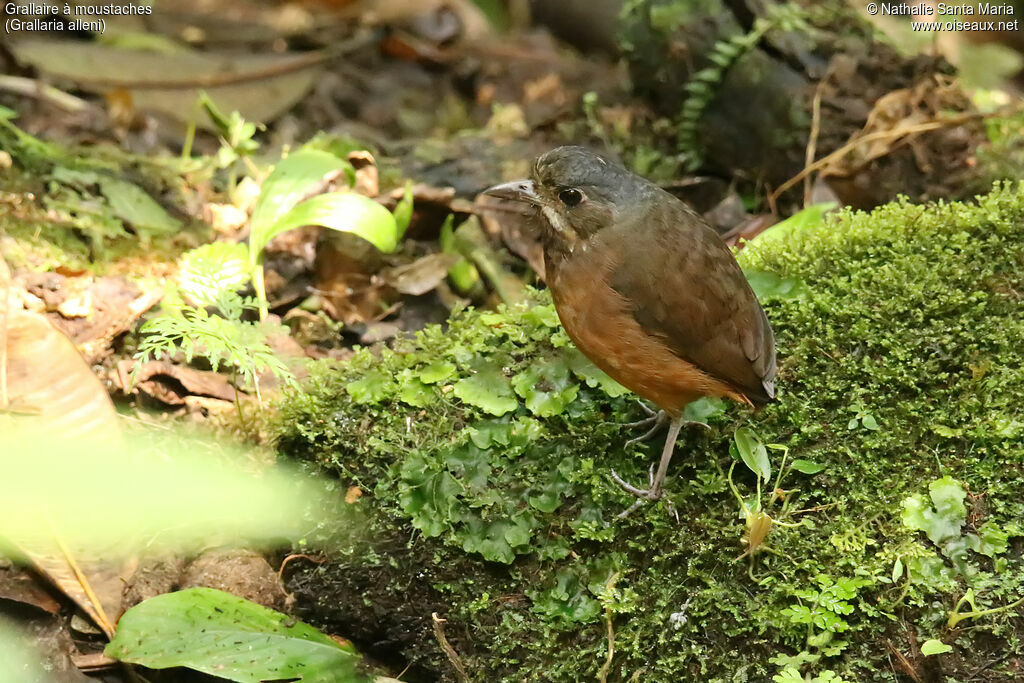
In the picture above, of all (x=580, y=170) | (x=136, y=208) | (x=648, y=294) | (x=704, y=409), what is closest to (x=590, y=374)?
(x=704, y=409)

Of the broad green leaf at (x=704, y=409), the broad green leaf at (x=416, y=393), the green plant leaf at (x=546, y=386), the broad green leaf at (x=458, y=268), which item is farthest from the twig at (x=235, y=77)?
the broad green leaf at (x=704, y=409)

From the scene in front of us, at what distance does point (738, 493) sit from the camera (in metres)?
3.05

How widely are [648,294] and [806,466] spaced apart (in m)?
0.81

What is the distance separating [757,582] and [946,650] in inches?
22.4

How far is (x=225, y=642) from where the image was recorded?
294 cm

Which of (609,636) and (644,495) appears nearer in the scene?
(609,636)

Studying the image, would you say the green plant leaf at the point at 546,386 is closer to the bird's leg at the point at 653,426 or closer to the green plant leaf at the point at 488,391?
the green plant leaf at the point at 488,391

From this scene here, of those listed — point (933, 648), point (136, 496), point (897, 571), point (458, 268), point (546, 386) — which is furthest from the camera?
point (458, 268)

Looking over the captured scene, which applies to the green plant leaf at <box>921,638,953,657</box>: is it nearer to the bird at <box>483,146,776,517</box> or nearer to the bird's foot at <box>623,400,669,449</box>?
the bird at <box>483,146,776,517</box>

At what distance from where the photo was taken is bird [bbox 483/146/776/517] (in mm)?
2996

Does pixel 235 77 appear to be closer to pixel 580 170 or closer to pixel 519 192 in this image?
pixel 519 192

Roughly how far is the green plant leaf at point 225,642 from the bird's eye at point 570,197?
5.88 feet

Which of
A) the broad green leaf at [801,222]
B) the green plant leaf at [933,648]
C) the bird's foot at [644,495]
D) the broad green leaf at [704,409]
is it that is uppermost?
the broad green leaf at [801,222]

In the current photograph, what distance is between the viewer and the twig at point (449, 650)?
304cm
